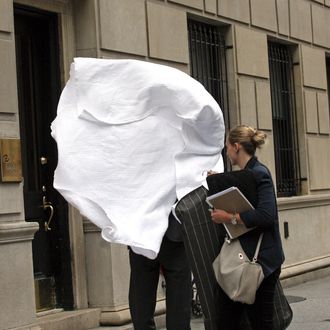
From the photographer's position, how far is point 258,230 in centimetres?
540

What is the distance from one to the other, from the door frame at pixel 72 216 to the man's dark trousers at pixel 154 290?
2975 mm

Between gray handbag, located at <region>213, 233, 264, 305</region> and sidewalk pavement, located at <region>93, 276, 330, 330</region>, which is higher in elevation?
gray handbag, located at <region>213, 233, 264, 305</region>

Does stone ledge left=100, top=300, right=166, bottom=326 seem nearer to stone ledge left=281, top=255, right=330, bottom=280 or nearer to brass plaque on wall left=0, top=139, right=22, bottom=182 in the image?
brass plaque on wall left=0, top=139, right=22, bottom=182

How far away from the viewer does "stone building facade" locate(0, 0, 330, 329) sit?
7430mm

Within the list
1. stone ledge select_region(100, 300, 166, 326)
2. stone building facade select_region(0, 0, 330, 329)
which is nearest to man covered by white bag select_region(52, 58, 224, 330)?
stone building facade select_region(0, 0, 330, 329)

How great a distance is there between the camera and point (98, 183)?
496 cm

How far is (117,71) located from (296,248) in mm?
7883

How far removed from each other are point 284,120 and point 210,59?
2.36m

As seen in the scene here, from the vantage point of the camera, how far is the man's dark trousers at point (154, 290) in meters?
5.52

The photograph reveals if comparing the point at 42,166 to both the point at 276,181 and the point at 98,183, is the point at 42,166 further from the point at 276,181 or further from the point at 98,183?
the point at 276,181

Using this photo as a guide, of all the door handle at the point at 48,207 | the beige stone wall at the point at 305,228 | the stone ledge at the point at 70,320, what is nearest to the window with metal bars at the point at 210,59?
the beige stone wall at the point at 305,228

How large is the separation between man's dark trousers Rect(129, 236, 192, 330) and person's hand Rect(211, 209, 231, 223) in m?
0.33

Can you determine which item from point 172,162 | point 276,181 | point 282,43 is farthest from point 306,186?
point 172,162

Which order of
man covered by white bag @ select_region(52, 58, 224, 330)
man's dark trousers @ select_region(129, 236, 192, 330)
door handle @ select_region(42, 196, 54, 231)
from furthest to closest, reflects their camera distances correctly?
door handle @ select_region(42, 196, 54, 231), man's dark trousers @ select_region(129, 236, 192, 330), man covered by white bag @ select_region(52, 58, 224, 330)
